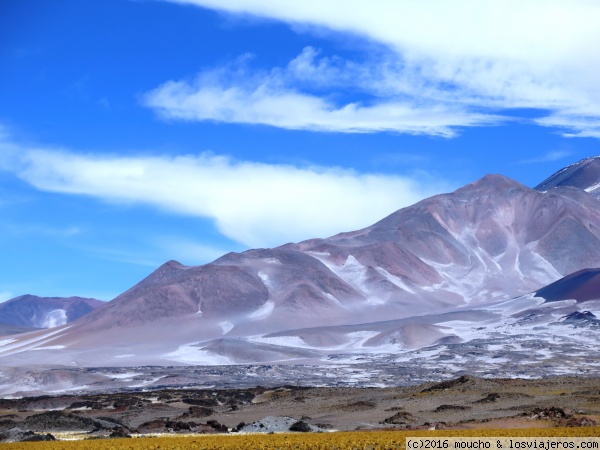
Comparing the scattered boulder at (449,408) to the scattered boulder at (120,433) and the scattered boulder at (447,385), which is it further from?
the scattered boulder at (120,433)

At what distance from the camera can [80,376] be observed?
121 m

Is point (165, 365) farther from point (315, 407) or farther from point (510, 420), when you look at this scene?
point (510, 420)

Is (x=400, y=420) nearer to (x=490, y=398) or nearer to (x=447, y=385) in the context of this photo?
(x=490, y=398)

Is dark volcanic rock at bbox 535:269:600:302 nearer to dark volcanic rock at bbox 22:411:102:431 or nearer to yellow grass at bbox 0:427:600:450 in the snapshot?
dark volcanic rock at bbox 22:411:102:431

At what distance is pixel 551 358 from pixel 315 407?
2758 inches

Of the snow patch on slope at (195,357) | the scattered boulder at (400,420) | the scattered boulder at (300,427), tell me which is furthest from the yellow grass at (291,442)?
the snow patch on slope at (195,357)

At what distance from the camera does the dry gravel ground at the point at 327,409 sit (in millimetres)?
47219

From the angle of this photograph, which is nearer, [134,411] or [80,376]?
[134,411]

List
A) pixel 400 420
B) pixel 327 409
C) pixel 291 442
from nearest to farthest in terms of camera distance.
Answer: pixel 291 442
pixel 400 420
pixel 327 409

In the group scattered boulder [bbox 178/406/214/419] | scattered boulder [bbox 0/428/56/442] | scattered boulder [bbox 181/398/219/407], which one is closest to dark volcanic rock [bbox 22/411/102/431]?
scattered boulder [bbox 0/428/56/442]

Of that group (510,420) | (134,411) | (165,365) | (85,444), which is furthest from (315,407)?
(165,365)

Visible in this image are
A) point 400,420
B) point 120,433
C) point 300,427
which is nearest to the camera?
point 300,427

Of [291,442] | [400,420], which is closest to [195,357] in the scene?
[400,420]

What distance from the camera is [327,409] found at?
60.5 meters
